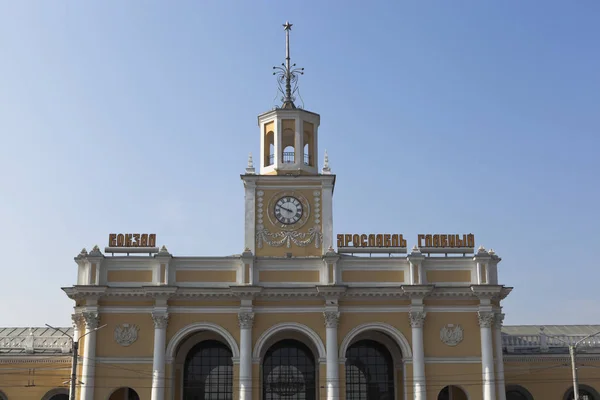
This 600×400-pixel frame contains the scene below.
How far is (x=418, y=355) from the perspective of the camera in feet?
153

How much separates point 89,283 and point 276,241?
11.8 m

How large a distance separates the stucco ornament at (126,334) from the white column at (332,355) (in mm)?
11408

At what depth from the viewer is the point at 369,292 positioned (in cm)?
4747

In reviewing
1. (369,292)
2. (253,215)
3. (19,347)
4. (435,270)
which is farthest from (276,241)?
(19,347)

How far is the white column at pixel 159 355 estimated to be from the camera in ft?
150

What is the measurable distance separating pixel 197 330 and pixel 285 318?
533 cm

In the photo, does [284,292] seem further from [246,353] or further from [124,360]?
[124,360]

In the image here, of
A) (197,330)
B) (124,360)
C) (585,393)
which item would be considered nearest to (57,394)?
(124,360)

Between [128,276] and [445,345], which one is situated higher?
[128,276]

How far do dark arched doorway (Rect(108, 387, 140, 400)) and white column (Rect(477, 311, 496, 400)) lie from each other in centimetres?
2082

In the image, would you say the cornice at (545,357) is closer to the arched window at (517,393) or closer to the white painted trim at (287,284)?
the arched window at (517,393)

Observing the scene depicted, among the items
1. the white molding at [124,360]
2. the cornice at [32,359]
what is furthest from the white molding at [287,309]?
the cornice at [32,359]

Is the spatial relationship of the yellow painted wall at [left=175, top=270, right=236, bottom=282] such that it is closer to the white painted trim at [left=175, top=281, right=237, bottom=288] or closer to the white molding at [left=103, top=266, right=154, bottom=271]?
the white painted trim at [left=175, top=281, right=237, bottom=288]

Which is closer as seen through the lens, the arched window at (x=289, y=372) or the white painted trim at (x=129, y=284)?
the white painted trim at (x=129, y=284)
